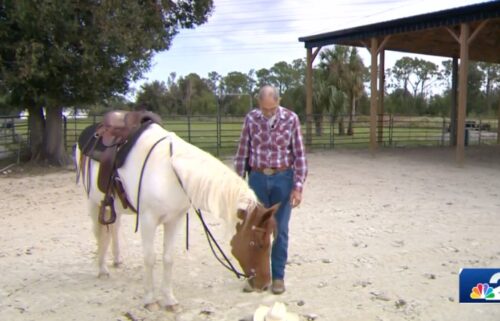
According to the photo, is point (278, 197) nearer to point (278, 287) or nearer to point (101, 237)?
point (278, 287)

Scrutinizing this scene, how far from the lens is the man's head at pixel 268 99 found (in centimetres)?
317

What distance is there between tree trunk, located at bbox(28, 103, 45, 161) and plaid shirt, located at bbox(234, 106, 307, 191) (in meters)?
8.76

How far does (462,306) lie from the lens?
10.1 ft

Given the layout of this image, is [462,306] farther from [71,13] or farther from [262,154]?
[71,13]

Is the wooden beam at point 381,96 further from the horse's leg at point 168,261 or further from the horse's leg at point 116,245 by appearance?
the horse's leg at point 168,261

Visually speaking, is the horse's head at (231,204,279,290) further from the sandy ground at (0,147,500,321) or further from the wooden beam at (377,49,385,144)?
the wooden beam at (377,49,385,144)

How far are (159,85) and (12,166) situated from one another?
43168 millimetres

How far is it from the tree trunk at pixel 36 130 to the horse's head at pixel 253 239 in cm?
929

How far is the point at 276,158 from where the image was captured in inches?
129

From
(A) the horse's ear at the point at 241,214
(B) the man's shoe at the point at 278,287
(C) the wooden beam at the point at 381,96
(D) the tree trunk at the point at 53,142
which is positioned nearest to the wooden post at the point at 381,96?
(C) the wooden beam at the point at 381,96

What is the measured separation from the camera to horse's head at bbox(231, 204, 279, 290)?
2648 mm

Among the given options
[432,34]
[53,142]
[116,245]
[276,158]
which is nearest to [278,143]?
[276,158]

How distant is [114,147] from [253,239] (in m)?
1.26

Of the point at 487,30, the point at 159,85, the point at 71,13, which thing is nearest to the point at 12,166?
the point at 71,13
